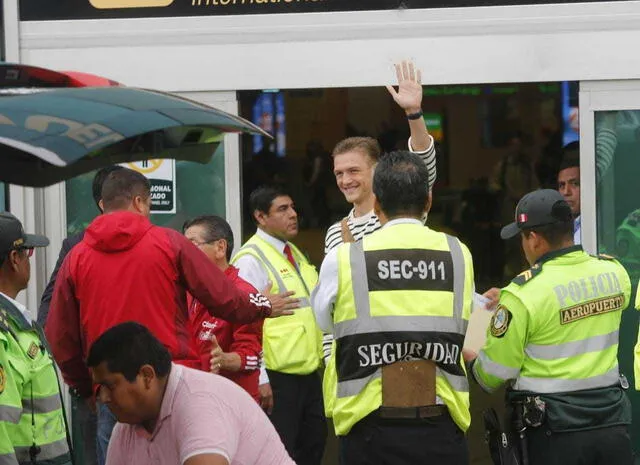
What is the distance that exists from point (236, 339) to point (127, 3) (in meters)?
2.53

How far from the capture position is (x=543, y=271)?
591 centimetres

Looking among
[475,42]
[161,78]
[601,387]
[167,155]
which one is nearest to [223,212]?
[161,78]

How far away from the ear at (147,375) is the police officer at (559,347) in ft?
7.22

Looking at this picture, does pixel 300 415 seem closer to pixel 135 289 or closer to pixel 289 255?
pixel 289 255

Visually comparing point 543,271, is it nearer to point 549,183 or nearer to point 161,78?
point 161,78

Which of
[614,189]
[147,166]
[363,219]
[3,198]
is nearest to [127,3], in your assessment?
[147,166]

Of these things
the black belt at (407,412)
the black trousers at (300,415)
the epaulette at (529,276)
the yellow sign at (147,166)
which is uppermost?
the yellow sign at (147,166)

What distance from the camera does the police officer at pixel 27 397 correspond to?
16.3 feet

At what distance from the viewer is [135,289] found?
18.4 ft

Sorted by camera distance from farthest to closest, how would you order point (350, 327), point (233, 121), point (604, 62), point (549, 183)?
point (549, 183) → point (604, 62) → point (350, 327) → point (233, 121)

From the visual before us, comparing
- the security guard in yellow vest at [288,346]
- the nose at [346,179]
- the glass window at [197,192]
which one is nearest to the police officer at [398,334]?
the nose at [346,179]

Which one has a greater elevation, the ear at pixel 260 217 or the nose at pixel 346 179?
the nose at pixel 346 179

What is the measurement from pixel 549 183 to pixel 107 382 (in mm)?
14954

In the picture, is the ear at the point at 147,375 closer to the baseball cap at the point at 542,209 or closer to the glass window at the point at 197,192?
the baseball cap at the point at 542,209
